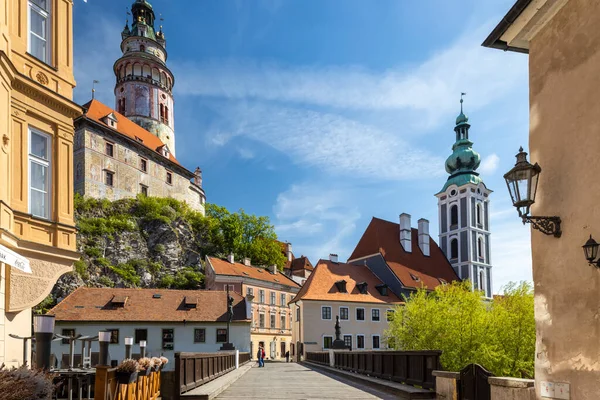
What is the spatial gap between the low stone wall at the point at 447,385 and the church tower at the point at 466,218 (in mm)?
58438

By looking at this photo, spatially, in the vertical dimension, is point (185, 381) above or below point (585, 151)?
below

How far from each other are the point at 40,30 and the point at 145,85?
7062 cm

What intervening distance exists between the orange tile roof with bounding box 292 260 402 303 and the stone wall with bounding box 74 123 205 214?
87.3 feet

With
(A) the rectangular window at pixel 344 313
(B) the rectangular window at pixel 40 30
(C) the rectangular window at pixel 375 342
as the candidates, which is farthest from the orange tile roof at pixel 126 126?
(B) the rectangular window at pixel 40 30

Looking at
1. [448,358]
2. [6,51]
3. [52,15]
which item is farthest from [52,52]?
[448,358]

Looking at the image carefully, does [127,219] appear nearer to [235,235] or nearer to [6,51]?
[235,235]

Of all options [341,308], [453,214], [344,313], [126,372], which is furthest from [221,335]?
[453,214]

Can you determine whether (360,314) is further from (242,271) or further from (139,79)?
(139,79)

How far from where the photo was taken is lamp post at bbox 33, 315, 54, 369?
7.74 m

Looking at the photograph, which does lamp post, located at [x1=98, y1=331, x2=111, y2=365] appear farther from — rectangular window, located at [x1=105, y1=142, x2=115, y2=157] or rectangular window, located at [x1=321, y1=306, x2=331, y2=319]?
rectangular window, located at [x1=105, y1=142, x2=115, y2=157]

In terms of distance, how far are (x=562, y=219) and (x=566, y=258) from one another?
447 millimetres

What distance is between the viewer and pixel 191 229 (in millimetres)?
68125

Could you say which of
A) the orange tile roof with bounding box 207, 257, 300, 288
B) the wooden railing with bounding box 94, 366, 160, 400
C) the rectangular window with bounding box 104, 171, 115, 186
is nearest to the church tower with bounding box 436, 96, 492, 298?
the orange tile roof with bounding box 207, 257, 300, 288

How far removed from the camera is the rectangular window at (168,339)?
3966 centimetres
